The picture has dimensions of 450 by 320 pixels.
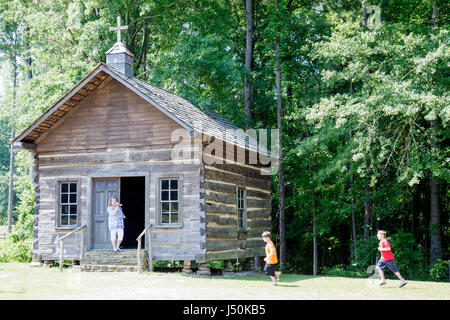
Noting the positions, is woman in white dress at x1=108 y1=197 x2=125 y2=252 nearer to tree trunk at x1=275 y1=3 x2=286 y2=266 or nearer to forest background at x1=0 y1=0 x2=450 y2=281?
forest background at x1=0 y1=0 x2=450 y2=281

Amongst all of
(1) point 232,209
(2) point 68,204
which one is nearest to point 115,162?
(2) point 68,204

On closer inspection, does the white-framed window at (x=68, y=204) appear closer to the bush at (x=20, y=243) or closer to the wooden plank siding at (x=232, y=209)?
the wooden plank siding at (x=232, y=209)

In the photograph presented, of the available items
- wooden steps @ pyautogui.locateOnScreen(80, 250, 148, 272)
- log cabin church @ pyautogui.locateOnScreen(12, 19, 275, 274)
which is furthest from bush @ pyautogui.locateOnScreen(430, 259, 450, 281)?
wooden steps @ pyautogui.locateOnScreen(80, 250, 148, 272)

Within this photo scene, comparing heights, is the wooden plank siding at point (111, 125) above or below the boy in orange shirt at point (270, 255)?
above

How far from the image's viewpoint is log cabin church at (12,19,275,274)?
705 inches

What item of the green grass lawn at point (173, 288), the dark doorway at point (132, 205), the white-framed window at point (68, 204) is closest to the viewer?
the green grass lawn at point (173, 288)

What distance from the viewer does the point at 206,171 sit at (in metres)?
18.1

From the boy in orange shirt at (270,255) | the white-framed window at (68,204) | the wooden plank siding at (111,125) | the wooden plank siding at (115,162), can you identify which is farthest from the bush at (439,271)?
the white-framed window at (68,204)

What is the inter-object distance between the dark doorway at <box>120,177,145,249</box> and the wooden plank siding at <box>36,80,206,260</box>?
155 inches

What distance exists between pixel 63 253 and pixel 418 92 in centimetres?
1330

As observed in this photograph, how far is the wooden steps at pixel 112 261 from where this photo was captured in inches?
688

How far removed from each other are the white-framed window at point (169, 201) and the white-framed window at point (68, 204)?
325 cm

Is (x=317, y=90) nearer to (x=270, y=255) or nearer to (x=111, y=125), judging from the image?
(x=111, y=125)

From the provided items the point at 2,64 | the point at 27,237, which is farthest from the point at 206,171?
the point at 2,64
